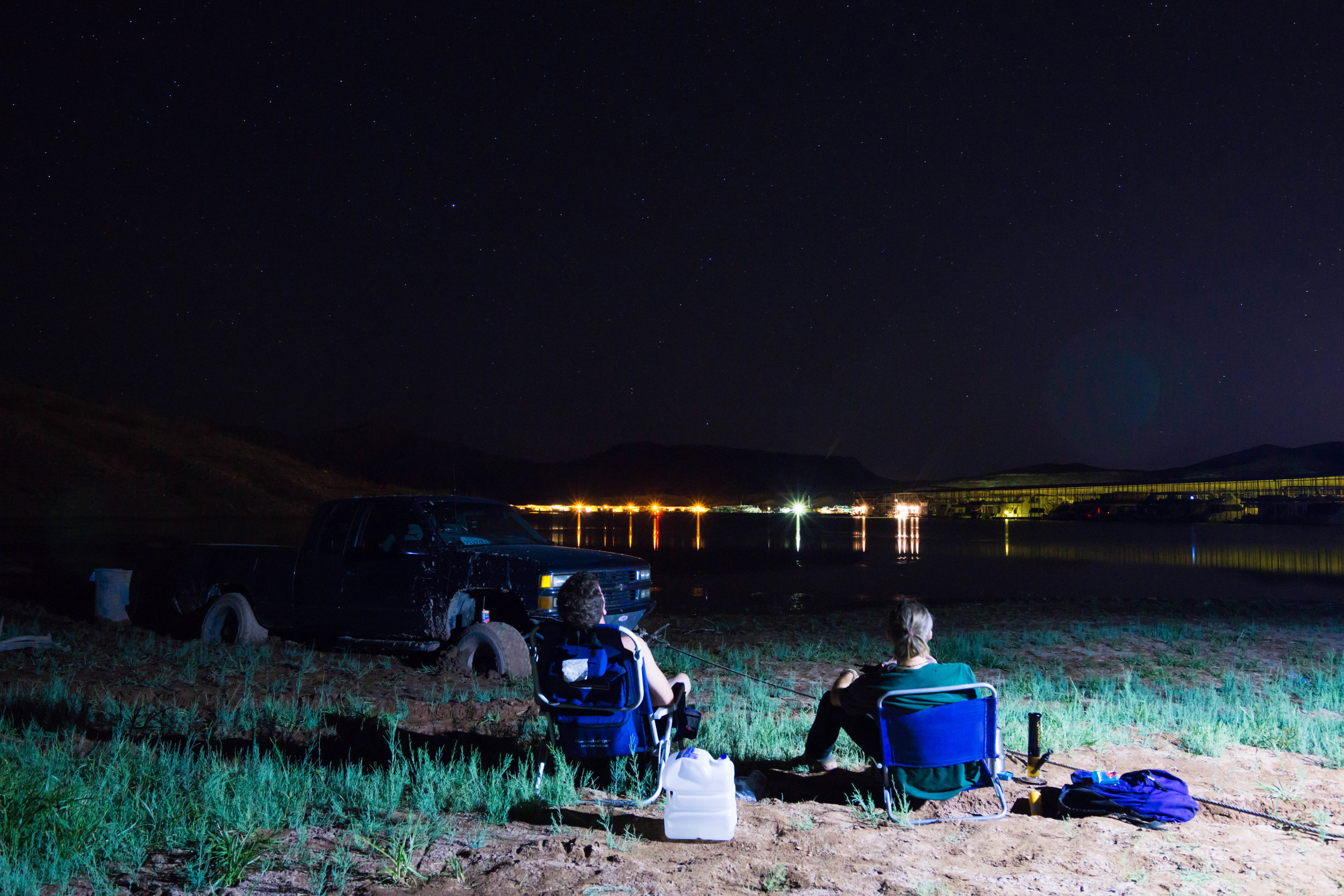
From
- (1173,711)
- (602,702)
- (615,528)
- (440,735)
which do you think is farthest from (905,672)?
(615,528)

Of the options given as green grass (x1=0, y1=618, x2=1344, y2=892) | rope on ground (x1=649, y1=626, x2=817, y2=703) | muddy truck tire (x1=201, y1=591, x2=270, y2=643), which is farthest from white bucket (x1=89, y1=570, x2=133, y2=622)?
rope on ground (x1=649, y1=626, x2=817, y2=703)

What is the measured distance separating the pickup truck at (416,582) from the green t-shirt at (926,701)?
474 cm

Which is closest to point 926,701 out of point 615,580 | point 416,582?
point 615,580

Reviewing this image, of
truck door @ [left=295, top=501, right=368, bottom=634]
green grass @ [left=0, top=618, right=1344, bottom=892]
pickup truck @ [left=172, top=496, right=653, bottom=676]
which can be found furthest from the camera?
truck door @ [left=295, top=501, right=368, bottom=634]

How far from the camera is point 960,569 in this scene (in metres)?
35.4

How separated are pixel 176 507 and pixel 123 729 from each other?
67461mm

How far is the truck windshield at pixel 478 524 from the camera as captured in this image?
1077cm

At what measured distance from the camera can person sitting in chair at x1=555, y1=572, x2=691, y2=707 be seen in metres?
5.66

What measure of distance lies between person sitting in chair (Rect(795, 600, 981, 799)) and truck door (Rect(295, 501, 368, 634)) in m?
7.15

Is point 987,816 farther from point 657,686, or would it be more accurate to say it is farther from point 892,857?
point 657,686

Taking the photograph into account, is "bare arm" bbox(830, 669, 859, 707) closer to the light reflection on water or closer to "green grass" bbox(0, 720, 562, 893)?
"green grass" bbox(0, 720, 562, 893)

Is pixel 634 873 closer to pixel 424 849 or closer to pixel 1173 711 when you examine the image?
pixel 424 849

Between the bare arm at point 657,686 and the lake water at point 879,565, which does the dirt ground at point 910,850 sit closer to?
the bare arm at point 657,686

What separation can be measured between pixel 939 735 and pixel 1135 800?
1150mm
